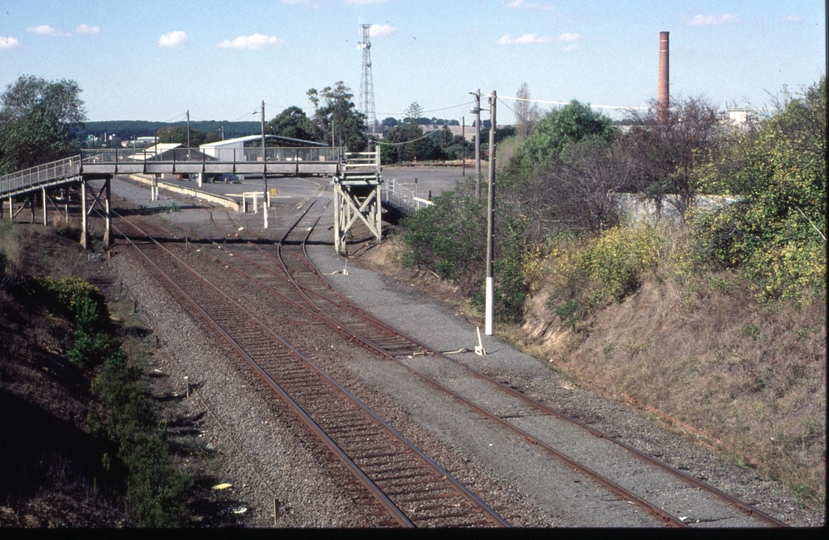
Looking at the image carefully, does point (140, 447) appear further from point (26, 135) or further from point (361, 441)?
point (26, 135)

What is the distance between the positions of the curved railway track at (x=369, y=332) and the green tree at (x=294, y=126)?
193ft

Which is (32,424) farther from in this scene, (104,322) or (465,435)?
(104,322)

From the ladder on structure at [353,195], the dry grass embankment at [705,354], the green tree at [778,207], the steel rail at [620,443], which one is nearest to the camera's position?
the steel rail at [620,443]

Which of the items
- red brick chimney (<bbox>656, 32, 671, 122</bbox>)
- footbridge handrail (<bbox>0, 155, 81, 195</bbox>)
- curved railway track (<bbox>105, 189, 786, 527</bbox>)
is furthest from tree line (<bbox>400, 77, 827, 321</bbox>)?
footbridge handrail (<bbox>0, 155, 81, 195</bbox>)

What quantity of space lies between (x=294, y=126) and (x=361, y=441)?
89.1 metres

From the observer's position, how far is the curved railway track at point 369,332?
Result: 8.53 metres

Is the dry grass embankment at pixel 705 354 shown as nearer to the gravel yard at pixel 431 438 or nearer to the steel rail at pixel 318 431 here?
the gravel yard at pixel 431 438

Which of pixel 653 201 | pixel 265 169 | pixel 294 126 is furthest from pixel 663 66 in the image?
pixel 294 126

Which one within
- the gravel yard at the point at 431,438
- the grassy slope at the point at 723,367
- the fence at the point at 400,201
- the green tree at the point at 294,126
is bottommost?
the gravel yard at the point at 431,438

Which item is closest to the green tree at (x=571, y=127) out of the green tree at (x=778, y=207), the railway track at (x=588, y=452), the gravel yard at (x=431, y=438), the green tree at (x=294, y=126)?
the gravel yard at (x=431, y=438)

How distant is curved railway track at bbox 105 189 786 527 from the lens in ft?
28.0

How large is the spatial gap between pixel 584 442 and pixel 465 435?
1.62 meters

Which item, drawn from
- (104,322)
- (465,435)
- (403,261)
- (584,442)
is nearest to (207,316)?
(104,322)

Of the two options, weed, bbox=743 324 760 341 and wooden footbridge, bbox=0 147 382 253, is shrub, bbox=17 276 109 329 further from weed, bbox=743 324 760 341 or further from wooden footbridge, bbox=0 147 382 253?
weed, bbox=743 324 760 341
